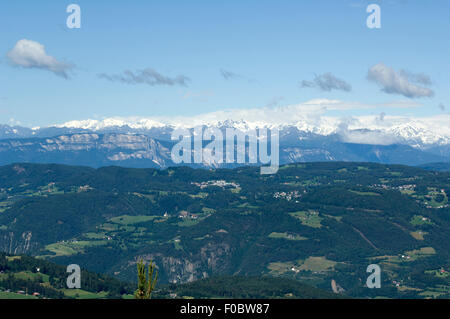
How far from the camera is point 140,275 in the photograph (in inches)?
1773
